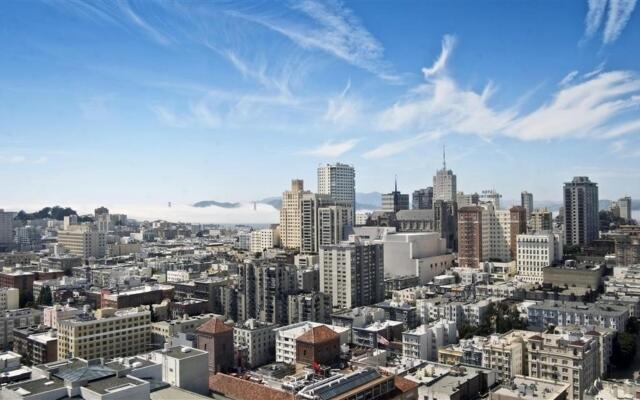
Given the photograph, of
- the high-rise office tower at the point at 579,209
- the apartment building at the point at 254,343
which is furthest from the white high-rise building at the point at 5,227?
the high-rise office tower at the point at 579,209

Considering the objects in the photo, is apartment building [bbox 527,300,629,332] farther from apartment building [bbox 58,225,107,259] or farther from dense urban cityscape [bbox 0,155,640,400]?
apartment building [bbox 58,225,107,259]

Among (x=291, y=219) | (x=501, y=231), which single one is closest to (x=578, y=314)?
(x=501, y=231)

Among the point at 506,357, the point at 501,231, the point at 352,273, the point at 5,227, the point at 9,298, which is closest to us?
the point at 506,357

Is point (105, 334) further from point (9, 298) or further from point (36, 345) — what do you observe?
point (9, 298)

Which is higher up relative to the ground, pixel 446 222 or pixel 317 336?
pixel 446 222

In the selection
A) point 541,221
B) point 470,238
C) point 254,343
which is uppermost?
point 541,221

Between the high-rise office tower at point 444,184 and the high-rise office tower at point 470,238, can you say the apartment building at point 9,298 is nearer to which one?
the high-rise office tower at point 470,238

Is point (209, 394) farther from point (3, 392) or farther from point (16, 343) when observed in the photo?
point (16, 343)

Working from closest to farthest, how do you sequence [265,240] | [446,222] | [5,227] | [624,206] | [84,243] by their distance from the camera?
[446,222], [265,240], [84,243], [5,227], [624,206]

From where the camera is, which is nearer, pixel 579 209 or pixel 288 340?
pixel 288 340

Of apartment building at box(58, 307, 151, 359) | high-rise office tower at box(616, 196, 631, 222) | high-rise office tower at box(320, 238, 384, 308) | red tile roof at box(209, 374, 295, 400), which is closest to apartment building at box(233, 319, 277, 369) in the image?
apartment building at box(58, 307, 151, 359)
